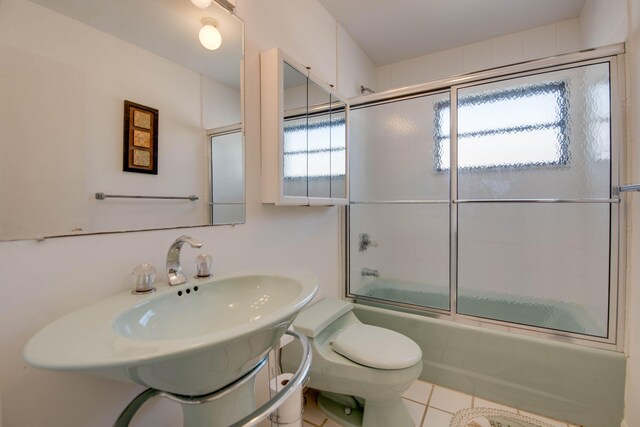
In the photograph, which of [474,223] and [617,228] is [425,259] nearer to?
[474,223]

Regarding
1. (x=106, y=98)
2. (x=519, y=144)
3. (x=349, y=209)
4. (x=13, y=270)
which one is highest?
(x=519, y=144)

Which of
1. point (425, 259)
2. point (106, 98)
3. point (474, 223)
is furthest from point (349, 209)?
point (106, 98)

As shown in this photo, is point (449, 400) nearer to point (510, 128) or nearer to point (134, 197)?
point (510, 128)

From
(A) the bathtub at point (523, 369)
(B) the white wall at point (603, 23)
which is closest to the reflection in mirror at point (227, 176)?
(A) the bathtub at point (523, 369)

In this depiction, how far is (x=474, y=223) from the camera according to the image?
1.86 meters

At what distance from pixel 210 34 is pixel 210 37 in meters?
0.01

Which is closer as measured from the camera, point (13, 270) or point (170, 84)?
point (13, 270)

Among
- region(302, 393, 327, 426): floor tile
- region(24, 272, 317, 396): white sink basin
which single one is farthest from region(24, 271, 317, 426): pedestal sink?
region(302, 393, 327, 426): floor tile

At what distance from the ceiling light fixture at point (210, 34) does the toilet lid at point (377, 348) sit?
54.5 inches

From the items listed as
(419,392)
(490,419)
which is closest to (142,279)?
(419,392)

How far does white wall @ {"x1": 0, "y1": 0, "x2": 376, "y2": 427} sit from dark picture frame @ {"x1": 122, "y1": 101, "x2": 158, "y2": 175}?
209 millimetres

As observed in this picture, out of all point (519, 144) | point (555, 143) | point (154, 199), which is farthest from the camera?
point (519, 144)

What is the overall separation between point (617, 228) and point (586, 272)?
29 centimetres

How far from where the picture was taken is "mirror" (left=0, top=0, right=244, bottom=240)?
617 millimetres
